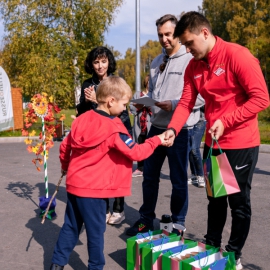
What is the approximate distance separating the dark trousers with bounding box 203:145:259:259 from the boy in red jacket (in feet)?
2.03

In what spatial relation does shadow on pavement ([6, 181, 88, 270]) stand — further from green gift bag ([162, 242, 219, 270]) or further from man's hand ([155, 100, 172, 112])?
man's hand ([155, 100, 172, 112])

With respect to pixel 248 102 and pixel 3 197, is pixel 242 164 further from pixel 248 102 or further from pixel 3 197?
pixel 3 197

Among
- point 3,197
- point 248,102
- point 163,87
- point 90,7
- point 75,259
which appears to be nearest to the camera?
point 248,102

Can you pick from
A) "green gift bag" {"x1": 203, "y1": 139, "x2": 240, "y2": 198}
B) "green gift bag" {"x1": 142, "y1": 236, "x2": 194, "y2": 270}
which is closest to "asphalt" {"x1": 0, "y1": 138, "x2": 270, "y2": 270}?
"green gift bag" {"x1": 142, "y1": 236, "x2": 194, "y2": 270}

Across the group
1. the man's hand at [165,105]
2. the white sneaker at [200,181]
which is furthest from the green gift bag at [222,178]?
the white sneaker at [200,181]

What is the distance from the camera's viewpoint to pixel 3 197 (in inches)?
240

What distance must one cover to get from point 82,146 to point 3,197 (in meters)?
3.52

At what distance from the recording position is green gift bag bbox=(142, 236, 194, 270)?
305cm

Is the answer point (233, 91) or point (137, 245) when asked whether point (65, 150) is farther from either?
point (233, 91)

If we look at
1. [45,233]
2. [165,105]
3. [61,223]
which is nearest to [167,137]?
[165,105]

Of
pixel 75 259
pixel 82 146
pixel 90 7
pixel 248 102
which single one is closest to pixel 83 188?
pixel 82 146

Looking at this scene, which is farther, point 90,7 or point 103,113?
point 90,7

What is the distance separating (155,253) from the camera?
3.04m

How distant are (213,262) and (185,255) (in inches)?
10.2
